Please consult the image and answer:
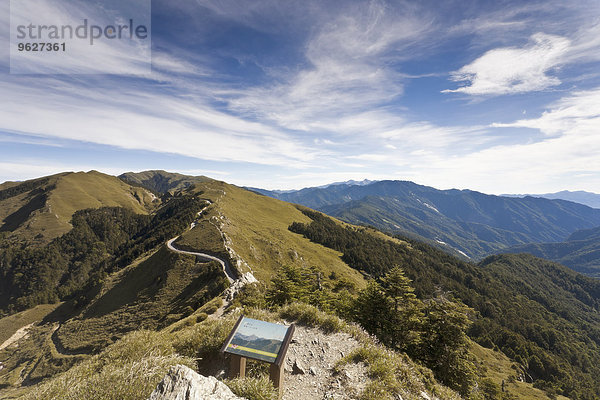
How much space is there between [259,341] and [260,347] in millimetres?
292

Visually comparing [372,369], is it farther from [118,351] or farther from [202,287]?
[202,287]

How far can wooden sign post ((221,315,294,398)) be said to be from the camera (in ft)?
34.6

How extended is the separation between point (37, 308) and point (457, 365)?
213 meters

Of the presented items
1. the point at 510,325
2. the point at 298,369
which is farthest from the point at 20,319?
the point at 510,325

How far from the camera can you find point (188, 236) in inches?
3438

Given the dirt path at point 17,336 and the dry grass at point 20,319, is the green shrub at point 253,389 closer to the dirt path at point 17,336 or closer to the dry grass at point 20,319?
the dirt path at point 17,336

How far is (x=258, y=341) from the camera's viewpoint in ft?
36.8

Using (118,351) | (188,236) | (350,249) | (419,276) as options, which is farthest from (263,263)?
(419,276)

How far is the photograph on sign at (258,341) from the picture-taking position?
1070 cm

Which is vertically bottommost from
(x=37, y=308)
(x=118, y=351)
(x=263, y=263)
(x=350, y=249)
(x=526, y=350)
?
(x=526, y=350)

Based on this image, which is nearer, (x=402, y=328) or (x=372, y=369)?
(x=372, y=369)

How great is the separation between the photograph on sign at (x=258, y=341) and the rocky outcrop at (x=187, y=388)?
1.87 metres

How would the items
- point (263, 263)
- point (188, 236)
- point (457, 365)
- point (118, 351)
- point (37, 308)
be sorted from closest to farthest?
point (118, 351) < point (457, 365) < point (263, 263) < point (188, 236) < point (37, 308)

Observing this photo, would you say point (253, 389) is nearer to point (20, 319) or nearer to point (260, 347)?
point (260, 347)
